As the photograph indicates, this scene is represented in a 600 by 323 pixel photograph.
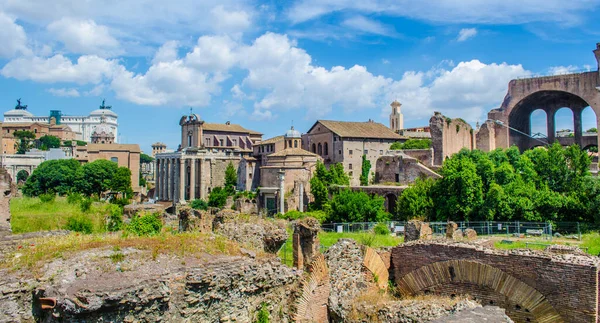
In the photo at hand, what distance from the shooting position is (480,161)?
28328mm

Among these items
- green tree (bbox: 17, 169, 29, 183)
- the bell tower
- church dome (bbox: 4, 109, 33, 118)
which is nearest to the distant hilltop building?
church dome (bbox: 4, 109, 33, 118)

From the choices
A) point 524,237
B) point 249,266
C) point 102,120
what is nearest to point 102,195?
point 524,237

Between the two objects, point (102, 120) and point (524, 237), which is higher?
point (102, 120)

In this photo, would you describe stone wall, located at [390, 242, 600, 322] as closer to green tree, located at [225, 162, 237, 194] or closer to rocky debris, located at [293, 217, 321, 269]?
rocky debris, located at [293, 217, 321, 269]

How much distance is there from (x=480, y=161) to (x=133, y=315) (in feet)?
82.7

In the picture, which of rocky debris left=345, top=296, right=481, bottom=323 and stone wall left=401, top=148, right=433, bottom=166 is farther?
stone wall left=401, top=148, right=433, bottom=166

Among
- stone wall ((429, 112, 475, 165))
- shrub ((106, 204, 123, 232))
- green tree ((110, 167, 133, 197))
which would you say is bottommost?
shrub ((106, 204, 123, 232))

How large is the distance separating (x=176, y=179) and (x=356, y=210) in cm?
3567

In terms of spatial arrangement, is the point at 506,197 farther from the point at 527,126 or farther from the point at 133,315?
the point at 527,126

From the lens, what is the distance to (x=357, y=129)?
160ft

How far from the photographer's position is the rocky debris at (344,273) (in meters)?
10.4

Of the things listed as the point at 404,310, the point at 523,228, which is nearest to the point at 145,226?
the point at 404,310

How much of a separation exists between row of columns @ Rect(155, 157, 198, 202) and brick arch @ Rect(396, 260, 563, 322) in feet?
162

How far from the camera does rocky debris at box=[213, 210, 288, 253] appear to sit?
453 inches
